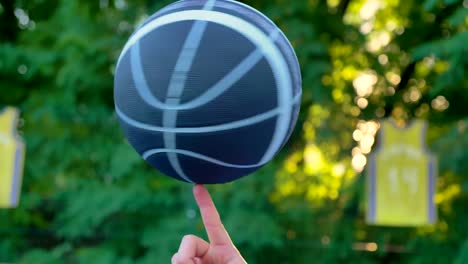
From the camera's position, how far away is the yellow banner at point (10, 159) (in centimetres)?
775

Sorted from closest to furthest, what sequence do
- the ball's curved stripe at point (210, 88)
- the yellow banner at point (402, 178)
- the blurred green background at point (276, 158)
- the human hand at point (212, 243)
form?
the human hand at point (212, 243) < the ball's curved stripe at point (210, 88) < the yellow banner at point (402, 178) < the blurred green background at point (276, 158)

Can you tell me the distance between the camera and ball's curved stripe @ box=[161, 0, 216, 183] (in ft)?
7.85

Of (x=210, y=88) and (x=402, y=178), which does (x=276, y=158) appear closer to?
(x=402, y=178)

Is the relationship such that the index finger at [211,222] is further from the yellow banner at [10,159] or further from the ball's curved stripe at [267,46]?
the yellow banner at [10,159]

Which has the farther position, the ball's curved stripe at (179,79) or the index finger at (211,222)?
the ball's curved stripe at (179,79)

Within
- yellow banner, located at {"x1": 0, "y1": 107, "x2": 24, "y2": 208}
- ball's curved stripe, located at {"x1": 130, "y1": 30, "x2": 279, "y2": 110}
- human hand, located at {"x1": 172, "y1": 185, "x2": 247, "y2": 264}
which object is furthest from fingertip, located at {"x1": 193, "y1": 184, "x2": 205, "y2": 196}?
yellow banner, located at {"x1": 0, "y1": 107, "x2": 24, "y2": 208}

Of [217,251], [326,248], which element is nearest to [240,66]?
[217,251]

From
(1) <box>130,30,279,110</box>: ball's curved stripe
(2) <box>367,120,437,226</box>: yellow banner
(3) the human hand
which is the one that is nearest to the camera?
(3) the human hand

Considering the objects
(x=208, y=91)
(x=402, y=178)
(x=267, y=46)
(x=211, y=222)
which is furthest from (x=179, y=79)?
(x=402, y=178)

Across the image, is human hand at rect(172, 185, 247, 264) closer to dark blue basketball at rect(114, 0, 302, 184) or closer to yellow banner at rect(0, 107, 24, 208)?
dark blue basketball at rect(114, 0, 302, 184)

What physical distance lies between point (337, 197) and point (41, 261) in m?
3.19

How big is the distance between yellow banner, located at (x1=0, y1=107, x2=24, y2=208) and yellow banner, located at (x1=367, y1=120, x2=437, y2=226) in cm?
358

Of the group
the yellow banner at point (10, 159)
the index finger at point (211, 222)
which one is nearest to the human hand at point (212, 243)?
the index finger at point (211, 222)

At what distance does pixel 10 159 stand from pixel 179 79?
5887 millimetres
